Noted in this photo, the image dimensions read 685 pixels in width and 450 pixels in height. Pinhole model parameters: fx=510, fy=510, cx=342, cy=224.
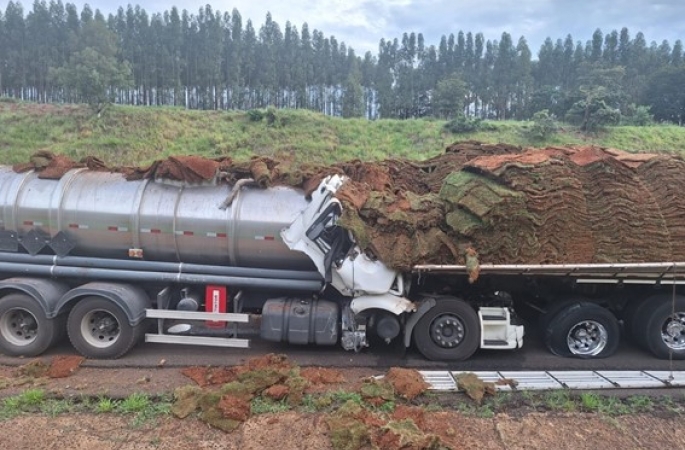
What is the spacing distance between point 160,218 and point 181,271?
86cm

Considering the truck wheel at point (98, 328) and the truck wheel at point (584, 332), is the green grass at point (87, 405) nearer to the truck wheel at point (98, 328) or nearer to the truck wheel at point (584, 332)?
the truck wheel at point (98, 328)


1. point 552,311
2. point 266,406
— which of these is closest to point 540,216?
point 552,311

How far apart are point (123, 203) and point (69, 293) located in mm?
1530

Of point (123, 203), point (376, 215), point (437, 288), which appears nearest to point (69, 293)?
point (123, 203)

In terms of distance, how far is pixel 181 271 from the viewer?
7.77 m

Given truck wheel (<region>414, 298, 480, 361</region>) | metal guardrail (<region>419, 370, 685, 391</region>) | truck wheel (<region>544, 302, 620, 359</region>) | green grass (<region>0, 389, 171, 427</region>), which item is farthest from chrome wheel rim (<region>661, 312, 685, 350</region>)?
green grass (<region>0, 389, 171, 427</region>)

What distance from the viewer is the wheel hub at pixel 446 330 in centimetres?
752

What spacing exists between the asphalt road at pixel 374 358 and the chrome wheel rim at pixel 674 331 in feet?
0.87

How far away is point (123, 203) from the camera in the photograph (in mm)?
7820

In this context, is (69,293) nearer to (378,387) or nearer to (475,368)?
(378,387)

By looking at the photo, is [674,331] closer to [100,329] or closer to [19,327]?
[100,329]

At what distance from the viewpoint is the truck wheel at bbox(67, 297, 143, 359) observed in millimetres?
7469

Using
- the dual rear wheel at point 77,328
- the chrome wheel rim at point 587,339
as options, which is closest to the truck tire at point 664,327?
the chrome wheel rim at point 587,339

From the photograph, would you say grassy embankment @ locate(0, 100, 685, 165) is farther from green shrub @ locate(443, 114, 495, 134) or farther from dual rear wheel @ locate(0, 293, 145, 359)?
dual rear wheel @ locate(0, 293, 145, 359)
